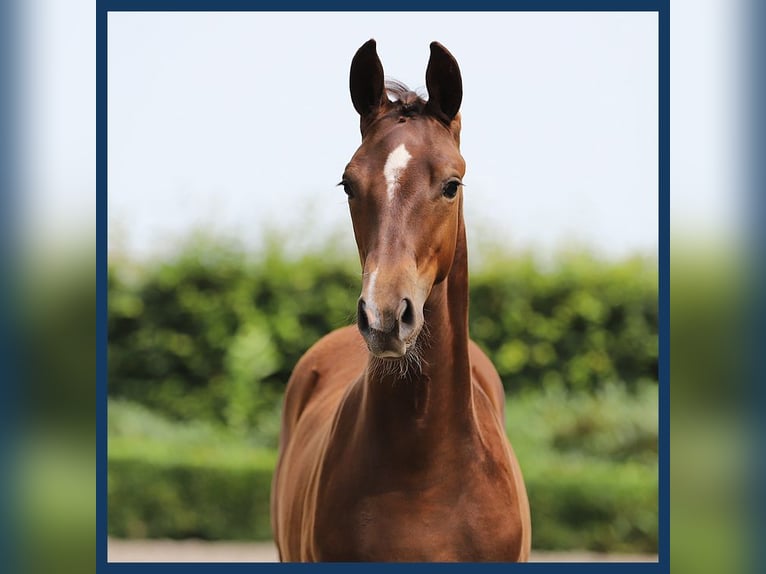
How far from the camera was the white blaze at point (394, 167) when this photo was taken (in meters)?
2.76

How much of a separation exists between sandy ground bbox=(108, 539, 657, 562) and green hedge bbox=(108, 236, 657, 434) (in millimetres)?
1027

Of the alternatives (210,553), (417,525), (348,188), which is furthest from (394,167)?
(210,553)

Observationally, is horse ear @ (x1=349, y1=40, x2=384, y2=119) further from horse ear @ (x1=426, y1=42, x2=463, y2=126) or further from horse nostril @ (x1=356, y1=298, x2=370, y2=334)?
horse nostril @ (x1=356, y1=298, x2=370, y2=334)

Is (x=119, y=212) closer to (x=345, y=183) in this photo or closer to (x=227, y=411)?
(x=227, y=411)

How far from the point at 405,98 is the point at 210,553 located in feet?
17.3

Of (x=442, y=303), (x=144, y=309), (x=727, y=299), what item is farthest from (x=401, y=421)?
(x=144, y=309)

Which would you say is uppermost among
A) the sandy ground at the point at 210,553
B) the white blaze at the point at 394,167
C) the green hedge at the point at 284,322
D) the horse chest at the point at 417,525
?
the white blaze at the point at 394,167

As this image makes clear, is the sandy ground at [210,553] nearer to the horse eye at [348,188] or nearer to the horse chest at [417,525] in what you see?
the horse chest at [417,525]

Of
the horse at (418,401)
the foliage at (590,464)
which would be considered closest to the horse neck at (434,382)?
the horse at (418,401)

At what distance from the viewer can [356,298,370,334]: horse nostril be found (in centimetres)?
251

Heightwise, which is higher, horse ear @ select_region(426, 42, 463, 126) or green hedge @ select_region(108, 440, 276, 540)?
horse ear @ select_region(426, 42, 463, 126)

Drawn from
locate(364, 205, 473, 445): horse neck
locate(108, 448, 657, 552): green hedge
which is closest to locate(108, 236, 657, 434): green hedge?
locate(108, 448, 657, 552): green hedge

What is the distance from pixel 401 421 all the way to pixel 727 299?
106 cm

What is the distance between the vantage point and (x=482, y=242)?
804cm
